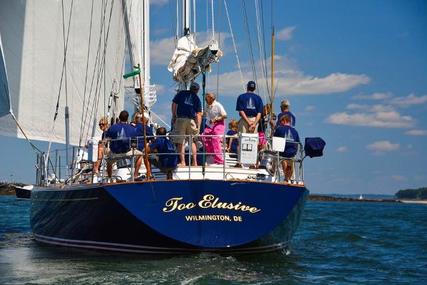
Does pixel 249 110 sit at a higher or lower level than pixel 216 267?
higher

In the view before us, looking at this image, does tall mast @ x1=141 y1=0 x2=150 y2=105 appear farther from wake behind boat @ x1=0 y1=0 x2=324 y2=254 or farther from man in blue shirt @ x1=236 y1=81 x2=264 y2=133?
man in blue shirt @ x1=236 y1=81 x2=264 y2=133

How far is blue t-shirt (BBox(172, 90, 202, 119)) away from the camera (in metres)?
Result: 13.3

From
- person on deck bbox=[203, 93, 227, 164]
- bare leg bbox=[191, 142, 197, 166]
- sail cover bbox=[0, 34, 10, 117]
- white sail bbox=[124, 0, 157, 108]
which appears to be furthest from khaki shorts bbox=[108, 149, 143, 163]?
white sail bbox=[124, 0, 157, 108]

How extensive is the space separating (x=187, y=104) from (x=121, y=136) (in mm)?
1320

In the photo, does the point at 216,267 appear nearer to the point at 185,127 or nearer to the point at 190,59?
the point at 185,127

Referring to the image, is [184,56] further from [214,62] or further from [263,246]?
[263,246]

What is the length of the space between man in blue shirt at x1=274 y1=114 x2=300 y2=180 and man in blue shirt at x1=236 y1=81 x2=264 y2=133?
0.46 m

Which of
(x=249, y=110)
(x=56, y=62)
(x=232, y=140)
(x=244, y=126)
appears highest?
(x=56, y=62)

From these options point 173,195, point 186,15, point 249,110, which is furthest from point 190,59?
point 173,195

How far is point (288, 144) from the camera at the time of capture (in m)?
13.8

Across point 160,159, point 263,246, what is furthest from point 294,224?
point 160,159

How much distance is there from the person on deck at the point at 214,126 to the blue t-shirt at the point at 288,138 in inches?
42.5

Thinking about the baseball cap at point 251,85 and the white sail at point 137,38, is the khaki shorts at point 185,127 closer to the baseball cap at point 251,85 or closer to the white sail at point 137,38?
the baseball cap at point 251,85

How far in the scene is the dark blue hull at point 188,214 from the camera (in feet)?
38.5
